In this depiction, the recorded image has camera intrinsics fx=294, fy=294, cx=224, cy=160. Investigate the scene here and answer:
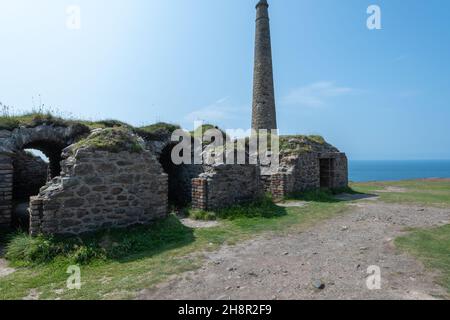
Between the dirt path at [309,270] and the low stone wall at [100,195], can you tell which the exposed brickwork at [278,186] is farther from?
the low stone wall at [100,195]

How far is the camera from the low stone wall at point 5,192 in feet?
24.8

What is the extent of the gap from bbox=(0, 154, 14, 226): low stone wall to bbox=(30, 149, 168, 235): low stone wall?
186cm

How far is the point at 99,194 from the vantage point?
6.97 metres

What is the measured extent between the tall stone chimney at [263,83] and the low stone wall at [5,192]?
18730mm

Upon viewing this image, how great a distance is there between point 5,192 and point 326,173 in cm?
1372

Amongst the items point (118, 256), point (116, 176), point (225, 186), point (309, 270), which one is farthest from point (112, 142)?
point (309, 270)

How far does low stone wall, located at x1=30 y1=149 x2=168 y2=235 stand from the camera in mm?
6368

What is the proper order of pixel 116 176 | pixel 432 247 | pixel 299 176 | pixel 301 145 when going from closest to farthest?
pixel 432 247 → pixel 116 176 → pixel 299 176 → pixel 301 145

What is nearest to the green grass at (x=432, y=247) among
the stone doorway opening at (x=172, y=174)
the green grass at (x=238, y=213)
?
the green grass at (x=238, y=213)

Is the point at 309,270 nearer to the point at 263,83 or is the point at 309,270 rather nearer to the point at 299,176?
the point at 299,176

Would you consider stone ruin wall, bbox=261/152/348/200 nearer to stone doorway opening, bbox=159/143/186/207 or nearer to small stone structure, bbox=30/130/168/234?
stone doorway opening, bbox=159/143/186/207

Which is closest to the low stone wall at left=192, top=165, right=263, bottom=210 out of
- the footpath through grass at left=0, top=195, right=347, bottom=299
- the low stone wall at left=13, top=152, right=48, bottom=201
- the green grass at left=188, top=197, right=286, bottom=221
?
the green grass at left=188, top=197, right=286, bottom=221
